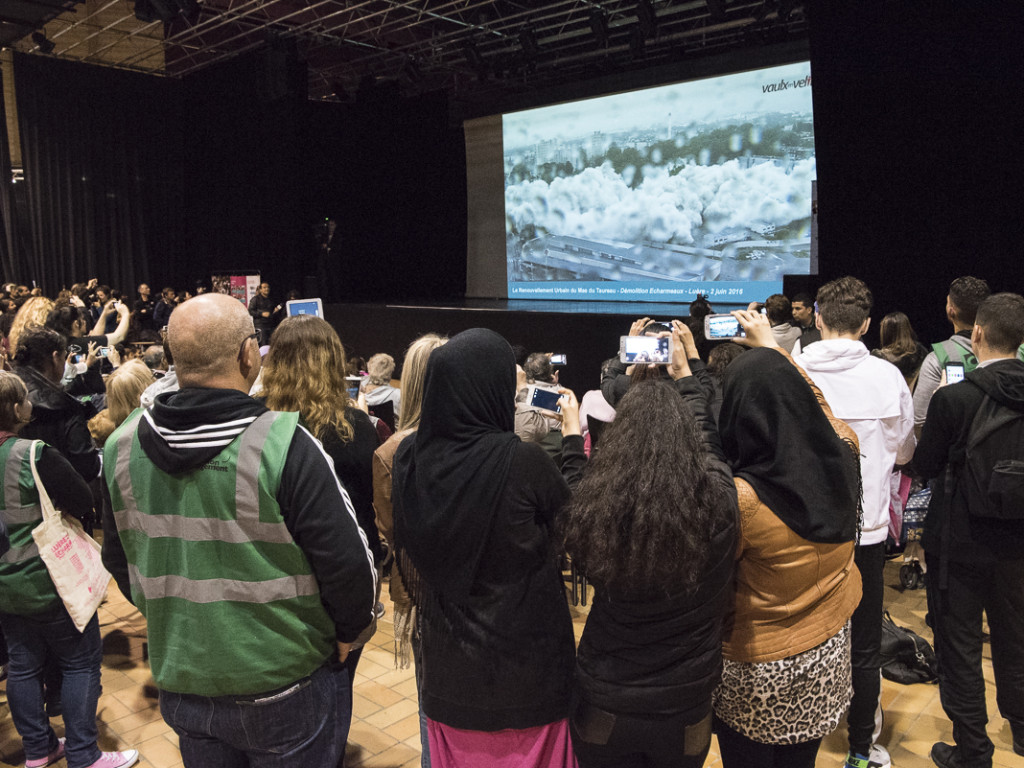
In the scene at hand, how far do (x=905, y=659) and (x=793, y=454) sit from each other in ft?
6.94

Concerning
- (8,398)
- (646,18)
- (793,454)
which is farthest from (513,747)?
(646,18)

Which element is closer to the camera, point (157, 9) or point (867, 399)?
point (867, 399)

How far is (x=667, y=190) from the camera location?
1009 centimetres

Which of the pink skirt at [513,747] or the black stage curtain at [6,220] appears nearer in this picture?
the pink skirt at [513,747]

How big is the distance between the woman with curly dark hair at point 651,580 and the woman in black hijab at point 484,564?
7 centimetres

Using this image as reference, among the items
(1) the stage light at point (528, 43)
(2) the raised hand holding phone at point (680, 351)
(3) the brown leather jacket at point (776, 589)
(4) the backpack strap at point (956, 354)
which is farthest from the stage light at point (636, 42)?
(3) the brown leather jacket at point (776, 589)

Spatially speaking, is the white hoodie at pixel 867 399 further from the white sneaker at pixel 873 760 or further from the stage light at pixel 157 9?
the stage light at pixel 157 9

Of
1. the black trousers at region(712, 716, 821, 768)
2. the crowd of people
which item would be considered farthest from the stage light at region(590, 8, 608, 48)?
the black trousers at region(712, 716, 821, 768)

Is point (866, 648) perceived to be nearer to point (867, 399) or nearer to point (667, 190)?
point (867, 399)

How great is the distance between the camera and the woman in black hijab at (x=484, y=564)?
4.53 feet

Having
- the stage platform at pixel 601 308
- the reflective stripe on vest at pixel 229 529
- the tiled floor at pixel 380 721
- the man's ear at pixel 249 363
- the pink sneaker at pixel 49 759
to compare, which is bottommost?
the tiled floor at pixel 380 721

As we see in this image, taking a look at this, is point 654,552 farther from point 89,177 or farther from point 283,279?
point 89,177

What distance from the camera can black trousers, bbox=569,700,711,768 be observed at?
1.41m

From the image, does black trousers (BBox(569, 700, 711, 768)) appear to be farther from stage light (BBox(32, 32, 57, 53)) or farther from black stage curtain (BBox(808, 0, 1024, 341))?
stage light (BBox(32, 32, 57, 53))
